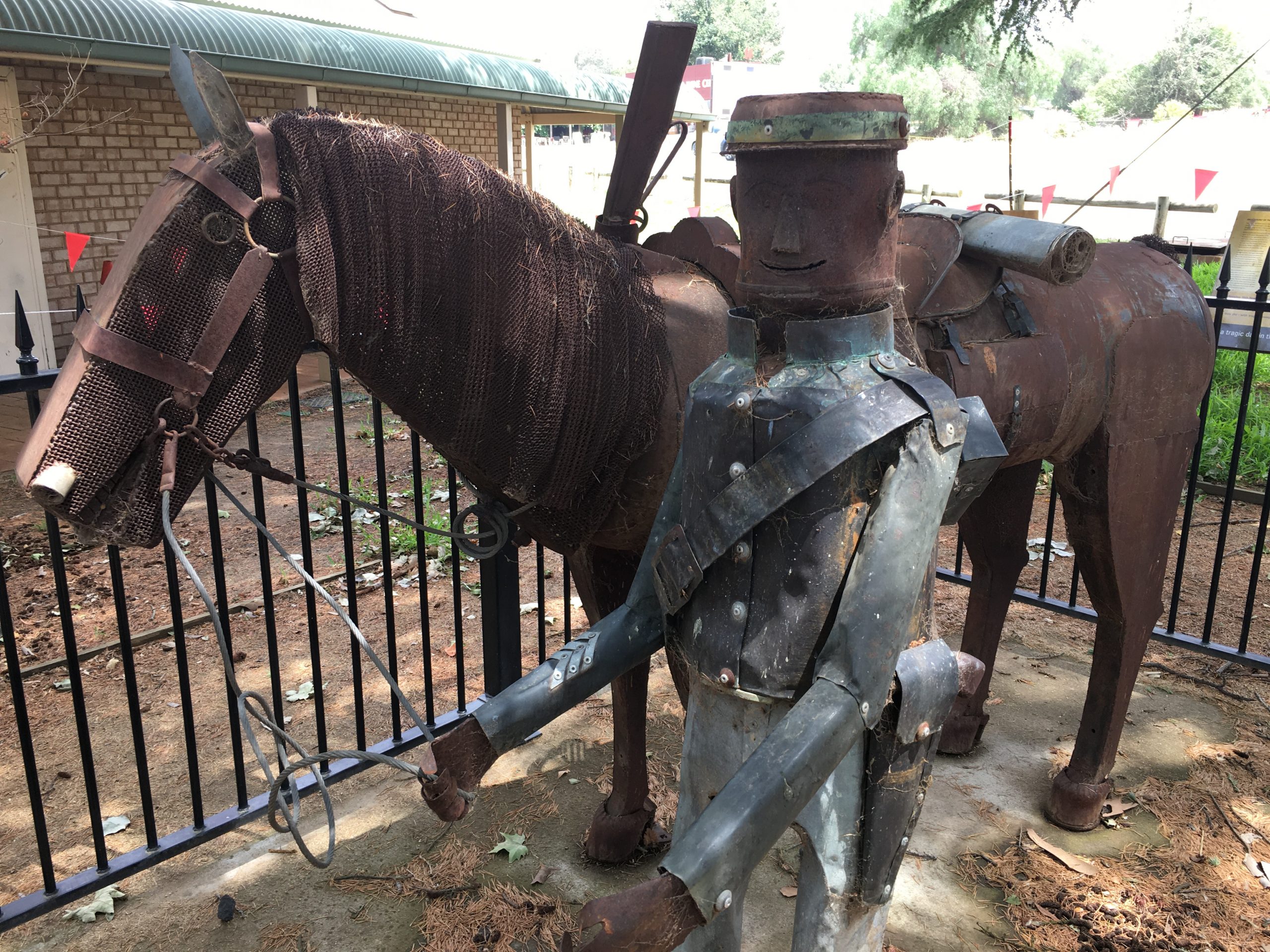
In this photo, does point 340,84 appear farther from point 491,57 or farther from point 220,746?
point 220,746

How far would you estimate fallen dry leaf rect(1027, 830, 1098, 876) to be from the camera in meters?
3.07

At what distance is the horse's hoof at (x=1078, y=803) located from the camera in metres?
3.26

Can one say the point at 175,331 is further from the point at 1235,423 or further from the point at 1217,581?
the point at 1235,423

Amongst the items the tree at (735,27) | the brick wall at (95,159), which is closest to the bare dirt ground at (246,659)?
the brick wall at (95,159)

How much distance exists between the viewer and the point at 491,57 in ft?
39.3

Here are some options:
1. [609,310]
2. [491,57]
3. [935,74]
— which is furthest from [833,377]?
[935,74]

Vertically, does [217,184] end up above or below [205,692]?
above

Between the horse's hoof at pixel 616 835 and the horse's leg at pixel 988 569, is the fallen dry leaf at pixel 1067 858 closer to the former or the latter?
the horse's leg at pixel 988 569

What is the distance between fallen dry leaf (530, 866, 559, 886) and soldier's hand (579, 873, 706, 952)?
1.78 m

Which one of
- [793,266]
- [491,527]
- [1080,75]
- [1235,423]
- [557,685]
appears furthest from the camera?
[1080,75]

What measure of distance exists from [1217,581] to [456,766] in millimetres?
3853

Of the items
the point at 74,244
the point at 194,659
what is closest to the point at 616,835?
the point at 194,659

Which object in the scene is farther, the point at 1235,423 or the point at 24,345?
the point at 1235,423

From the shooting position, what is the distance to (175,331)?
1.64m
